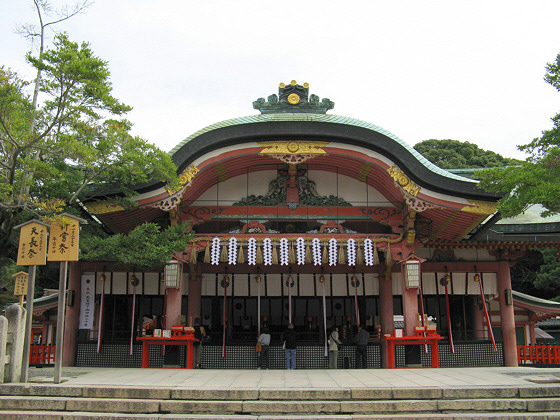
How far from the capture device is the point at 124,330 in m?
17.5

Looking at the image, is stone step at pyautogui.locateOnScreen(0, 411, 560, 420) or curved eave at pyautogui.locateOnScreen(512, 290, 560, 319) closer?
stone step at pyautogui.locateOnScreen(0, 411, 560, 420)

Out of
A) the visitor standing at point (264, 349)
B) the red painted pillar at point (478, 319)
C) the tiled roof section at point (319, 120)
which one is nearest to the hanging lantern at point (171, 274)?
the visitor standing at point (264, 349)

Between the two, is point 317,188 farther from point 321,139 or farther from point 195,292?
point 195,292

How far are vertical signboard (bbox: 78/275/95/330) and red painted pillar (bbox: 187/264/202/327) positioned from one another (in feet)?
9.72

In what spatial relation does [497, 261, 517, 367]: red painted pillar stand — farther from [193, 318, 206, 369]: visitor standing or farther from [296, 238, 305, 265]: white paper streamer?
[193, 318, 206, 369]: visitor standing

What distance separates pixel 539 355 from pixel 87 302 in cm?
1424

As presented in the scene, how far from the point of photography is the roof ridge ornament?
55.4ft

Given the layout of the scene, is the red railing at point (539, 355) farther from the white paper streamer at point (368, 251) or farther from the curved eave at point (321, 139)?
the white paper streamer at point (368, 251)

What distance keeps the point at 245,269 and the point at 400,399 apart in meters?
9.66

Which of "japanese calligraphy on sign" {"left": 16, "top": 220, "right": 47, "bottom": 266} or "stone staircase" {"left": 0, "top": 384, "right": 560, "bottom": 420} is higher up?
"japanese calligraphy on sign" {"left": 16, "top": 220, "right": 47, "bottom": 266}

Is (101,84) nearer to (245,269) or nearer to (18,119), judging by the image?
(18,119)

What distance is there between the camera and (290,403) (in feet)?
28.3

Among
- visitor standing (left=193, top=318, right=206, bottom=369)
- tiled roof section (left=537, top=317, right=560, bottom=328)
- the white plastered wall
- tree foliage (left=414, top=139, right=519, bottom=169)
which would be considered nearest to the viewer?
visitor standing (left=193, top=318, right=206, bottom=369)

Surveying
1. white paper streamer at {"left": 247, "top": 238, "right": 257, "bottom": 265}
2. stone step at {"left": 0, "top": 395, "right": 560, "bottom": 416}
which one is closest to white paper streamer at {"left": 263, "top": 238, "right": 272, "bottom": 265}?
white paper streamer at {"left": 247, "top": 238, "right": 257, "bottom": 265}
